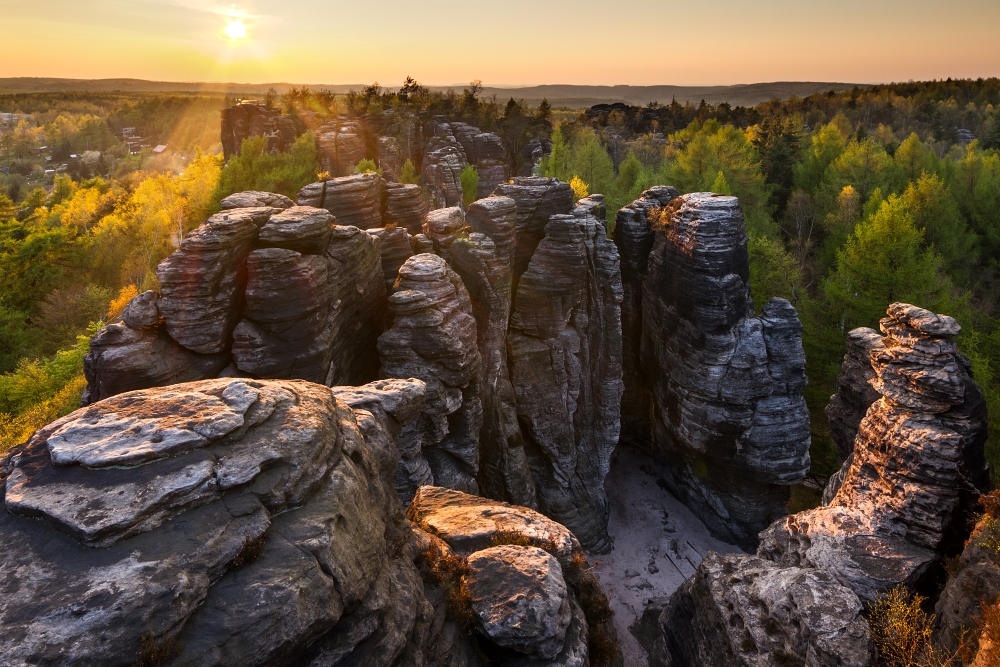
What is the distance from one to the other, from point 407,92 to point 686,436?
57494 mm

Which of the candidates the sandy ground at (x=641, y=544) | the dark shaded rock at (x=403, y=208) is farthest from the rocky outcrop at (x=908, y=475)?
the dark shaded rock at (x=403, y=208)

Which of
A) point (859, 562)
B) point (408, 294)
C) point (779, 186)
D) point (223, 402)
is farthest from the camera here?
point (779, 186)

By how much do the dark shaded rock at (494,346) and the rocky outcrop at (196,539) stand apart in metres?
14.1

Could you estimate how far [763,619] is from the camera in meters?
13.1

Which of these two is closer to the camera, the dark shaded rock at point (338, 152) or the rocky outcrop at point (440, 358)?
the rocky outcrop at point (440, 358)

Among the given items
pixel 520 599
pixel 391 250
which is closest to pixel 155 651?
pixel 520 599

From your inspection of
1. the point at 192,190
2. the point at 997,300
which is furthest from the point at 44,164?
the point at 997,300

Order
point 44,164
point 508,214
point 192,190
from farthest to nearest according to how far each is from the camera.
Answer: point 44,164 → point 192,190 → point 508,214

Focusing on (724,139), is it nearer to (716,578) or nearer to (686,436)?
(686,436)

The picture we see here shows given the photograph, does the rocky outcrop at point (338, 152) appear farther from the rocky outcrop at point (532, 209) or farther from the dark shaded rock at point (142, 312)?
the dark shaded rock at point (142, 312)

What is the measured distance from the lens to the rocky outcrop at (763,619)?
1111 centimetres

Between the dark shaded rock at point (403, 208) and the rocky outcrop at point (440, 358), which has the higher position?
the dark shaded rock at point (403, 208)

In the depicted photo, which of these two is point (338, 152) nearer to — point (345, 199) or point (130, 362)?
point (345, 199)

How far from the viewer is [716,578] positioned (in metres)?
15.4
